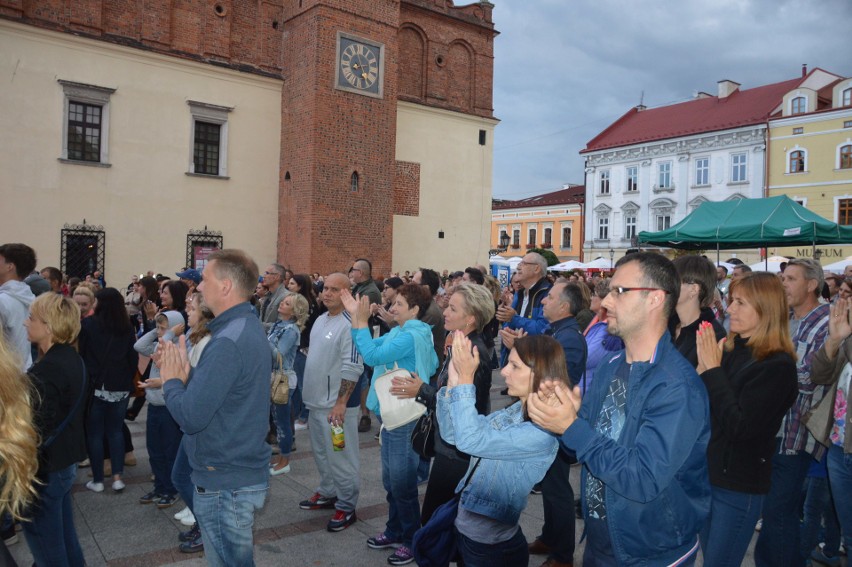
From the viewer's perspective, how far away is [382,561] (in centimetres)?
462

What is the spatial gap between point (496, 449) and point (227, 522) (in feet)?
4.96

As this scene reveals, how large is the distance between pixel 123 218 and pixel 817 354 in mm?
18612

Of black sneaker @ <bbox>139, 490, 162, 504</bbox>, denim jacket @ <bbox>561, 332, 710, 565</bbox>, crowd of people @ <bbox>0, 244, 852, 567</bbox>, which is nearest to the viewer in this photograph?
denim jacket @ <bbox>561, 332, 710, 565</bbox>

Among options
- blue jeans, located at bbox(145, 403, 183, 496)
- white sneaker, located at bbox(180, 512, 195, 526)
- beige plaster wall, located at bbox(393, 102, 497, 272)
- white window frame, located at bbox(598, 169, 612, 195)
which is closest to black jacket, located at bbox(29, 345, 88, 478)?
white sneaker, located at bbox(180, 512, 195, 526)

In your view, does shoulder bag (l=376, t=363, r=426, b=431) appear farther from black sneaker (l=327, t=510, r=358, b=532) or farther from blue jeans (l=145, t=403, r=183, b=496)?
blue jeans (l=145, t=403, r=183, b=496)

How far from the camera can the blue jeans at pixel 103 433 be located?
19.4 feet

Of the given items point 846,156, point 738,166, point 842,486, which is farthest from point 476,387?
point 738,166

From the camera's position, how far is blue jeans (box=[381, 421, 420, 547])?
462 cm

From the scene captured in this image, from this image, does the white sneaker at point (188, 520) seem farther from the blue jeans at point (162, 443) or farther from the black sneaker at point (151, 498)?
the black sneaker at point (151, 498)

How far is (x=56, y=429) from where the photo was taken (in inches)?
146

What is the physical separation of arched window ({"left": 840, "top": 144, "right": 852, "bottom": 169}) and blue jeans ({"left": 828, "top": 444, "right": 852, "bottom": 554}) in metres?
39.8

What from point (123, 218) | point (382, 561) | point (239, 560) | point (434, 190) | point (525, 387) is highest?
point (434, 190)

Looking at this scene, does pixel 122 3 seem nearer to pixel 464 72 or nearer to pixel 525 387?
pixel 464 72

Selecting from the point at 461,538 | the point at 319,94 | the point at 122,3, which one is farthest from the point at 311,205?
the point at 461,538
